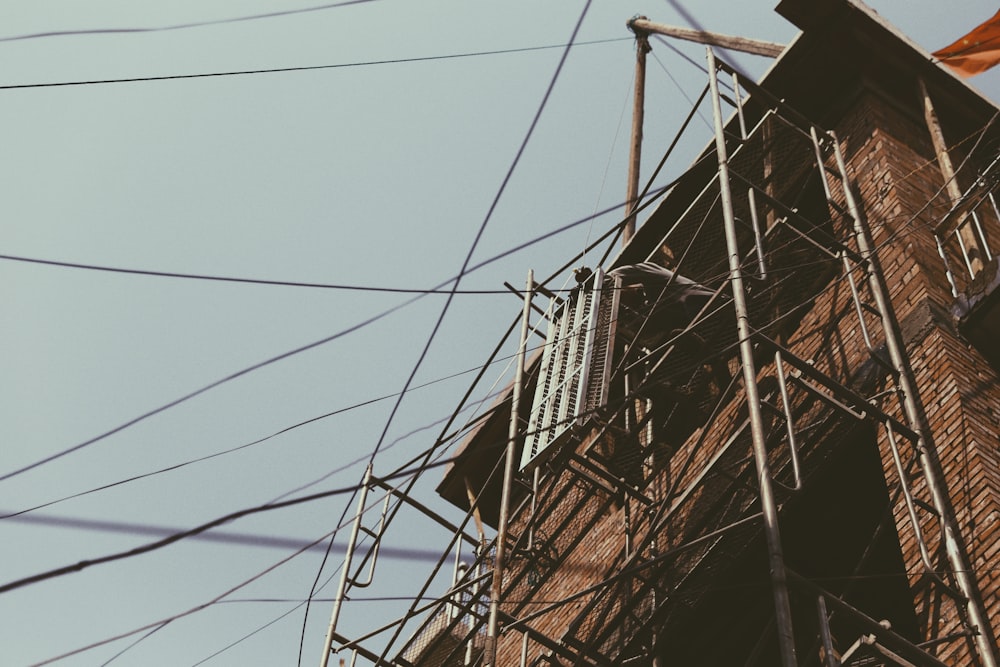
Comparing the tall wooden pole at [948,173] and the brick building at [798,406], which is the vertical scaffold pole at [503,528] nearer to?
the brick building at [798,406]

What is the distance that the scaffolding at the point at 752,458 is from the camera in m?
6.88

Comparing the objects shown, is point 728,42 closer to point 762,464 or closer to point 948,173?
point 948,173

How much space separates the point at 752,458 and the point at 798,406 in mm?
611

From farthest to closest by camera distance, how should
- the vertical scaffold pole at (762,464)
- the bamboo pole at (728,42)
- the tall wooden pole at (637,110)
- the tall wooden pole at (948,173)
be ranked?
the tall wooden pole at (637,110), the bamboo pole at (728,42), the tall wooden pole at (948,173), the vertical scaffold pole at (762,464)

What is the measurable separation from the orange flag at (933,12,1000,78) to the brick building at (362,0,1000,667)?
625mm

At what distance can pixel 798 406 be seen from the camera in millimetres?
8500

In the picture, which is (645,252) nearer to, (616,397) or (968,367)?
(616,397)

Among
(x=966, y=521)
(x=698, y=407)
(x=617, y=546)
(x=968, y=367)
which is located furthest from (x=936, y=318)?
(x=617, y=546)

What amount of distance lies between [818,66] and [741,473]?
484cm

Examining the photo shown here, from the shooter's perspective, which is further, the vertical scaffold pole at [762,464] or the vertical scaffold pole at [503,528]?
the vertical scaffold pole at [503,528]

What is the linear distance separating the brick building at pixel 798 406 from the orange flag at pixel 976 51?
2.05 ft

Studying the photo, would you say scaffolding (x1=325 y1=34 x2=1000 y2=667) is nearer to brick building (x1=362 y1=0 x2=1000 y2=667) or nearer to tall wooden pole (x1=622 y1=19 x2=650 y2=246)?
brick building (x1=362 y1=0 x2=1000 y2=667)

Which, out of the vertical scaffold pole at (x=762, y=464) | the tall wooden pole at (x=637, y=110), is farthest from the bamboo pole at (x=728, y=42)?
the vertical scaffold pole at (x=762, y=464)

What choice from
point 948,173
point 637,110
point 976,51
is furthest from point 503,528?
point 637,110
